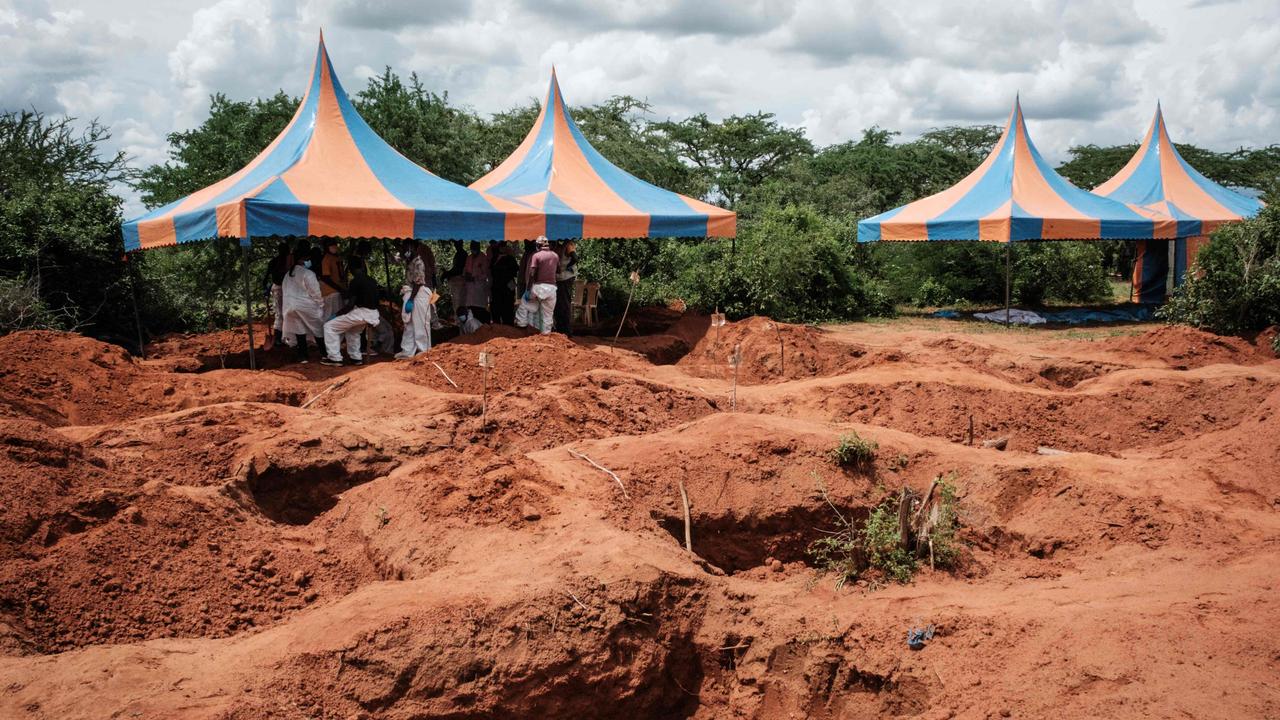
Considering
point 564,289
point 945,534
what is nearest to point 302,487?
point 945,534

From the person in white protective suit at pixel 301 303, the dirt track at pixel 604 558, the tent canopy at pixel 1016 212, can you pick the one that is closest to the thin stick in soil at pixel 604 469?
the dirt track at pixel 604 558

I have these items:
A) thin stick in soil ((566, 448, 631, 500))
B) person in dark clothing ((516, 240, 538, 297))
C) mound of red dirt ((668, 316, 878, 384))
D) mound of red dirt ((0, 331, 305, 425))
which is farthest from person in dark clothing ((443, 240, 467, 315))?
thin stick in soil ((566, 448, 631, 500))

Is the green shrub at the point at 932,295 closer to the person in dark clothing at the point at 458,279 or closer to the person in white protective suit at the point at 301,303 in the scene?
the person in dark clothing at the point at 458,279

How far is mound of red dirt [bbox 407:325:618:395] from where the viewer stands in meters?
10.5

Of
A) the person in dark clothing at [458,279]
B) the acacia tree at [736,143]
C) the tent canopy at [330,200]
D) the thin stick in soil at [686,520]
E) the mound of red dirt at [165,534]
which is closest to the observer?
the mound of red dirt at [165,534]

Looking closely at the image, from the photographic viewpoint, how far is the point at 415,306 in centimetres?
1234

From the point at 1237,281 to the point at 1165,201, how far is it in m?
6.85

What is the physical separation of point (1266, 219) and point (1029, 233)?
11.3ft

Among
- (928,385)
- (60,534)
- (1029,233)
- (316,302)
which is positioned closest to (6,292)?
(316,302)

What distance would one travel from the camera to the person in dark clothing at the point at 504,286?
14297 millimetres

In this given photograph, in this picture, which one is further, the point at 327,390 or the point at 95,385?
the point at 327,390

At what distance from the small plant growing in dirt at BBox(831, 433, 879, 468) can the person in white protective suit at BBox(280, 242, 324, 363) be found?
7.70 meters

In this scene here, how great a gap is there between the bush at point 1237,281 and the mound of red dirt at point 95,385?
12458mm

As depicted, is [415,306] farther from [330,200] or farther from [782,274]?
[782,274]
